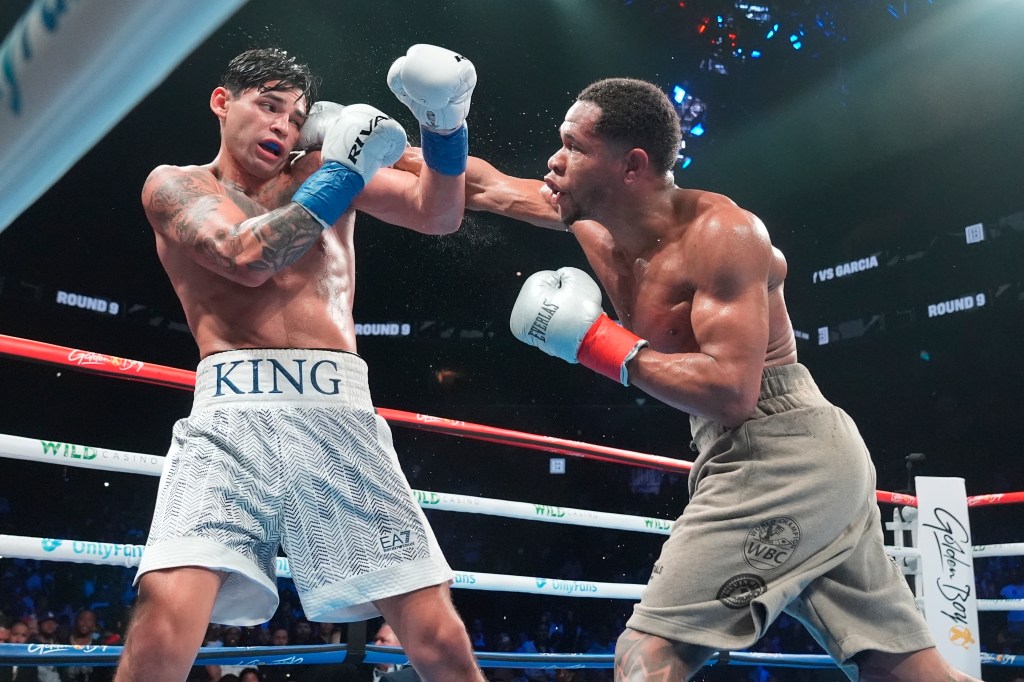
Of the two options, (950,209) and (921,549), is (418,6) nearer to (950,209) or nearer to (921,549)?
(921,549)

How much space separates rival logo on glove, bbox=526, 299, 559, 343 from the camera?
1928mm

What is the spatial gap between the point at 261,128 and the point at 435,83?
0.40 meters

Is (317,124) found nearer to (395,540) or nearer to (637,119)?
(637,119)

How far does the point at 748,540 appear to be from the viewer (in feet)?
5.66

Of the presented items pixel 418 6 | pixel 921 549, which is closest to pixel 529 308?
pixel 921 549

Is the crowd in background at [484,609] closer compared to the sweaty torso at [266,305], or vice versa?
the sweaty torso at [266,305]

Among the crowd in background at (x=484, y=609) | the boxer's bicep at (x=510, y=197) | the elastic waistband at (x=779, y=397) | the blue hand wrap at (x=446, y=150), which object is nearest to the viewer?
the elastic waistband at (x=779, y=397)

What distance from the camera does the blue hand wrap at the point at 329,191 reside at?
1.70 metres

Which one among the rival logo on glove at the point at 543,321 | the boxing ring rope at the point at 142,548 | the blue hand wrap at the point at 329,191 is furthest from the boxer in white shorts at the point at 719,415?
the boxing ring rope at the point at 142,548

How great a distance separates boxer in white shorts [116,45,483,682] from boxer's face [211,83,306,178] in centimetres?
3

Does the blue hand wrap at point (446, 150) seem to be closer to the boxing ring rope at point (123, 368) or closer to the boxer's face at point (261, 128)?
the boxer's face at point (261, 128)

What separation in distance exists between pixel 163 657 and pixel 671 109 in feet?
4.93

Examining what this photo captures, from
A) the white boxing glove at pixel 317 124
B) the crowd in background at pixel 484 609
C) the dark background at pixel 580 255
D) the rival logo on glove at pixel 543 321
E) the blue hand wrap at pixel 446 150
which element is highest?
the dark background at pixel 580 255

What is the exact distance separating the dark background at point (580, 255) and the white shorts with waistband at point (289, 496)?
6.44 meters
